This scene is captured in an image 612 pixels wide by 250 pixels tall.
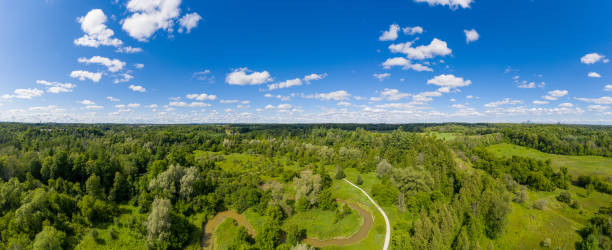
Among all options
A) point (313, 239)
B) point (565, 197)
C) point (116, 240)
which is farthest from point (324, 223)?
point (565, 197)

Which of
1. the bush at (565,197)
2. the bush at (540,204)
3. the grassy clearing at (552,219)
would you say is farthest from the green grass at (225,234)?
the bush at (565,197)

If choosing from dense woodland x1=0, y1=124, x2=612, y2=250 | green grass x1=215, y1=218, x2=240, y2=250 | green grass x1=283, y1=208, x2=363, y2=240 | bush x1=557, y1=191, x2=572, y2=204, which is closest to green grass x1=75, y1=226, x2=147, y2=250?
dense woodland x1=0, y1=124, x2=612, y2=250

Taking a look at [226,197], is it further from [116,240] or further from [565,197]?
[565,197]

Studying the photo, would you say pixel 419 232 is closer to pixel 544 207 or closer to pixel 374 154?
pixel 544 207

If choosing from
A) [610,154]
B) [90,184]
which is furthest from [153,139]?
[610,154]

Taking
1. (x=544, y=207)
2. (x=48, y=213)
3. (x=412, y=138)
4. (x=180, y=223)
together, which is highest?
(x=412, y=138)

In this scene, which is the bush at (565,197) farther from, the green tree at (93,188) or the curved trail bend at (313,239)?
the green tree at (93,188)
